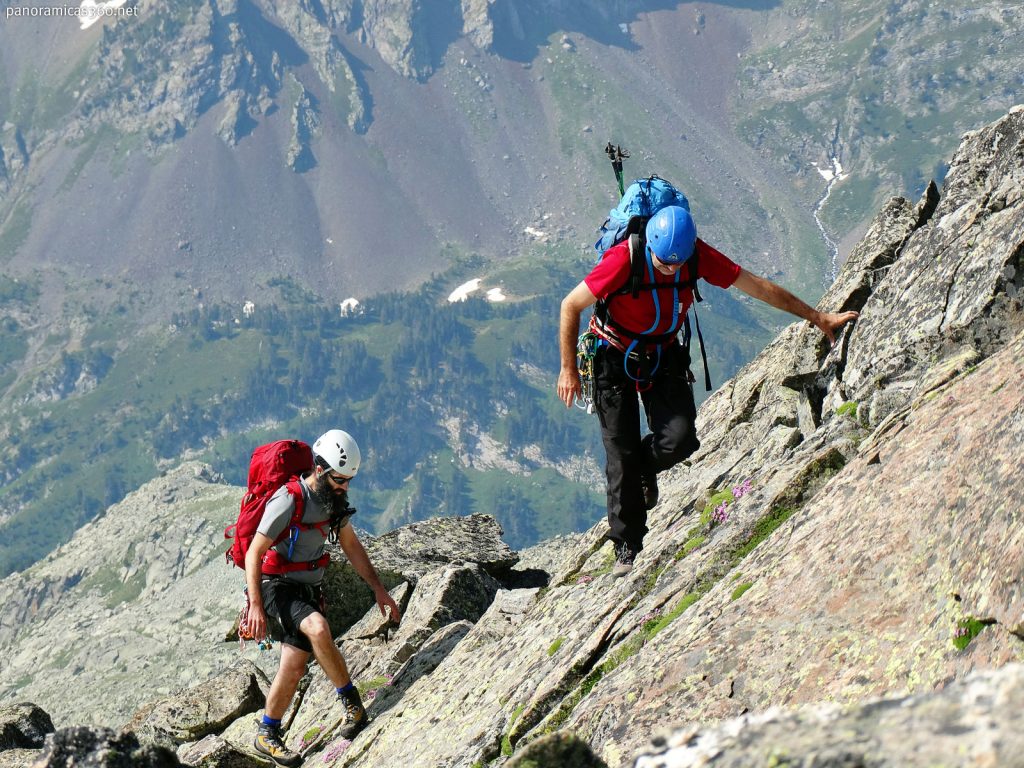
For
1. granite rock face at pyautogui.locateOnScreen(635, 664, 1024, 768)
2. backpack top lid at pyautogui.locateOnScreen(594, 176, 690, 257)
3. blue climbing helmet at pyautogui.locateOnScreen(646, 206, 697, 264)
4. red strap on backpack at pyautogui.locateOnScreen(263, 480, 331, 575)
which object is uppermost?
backpack top lid at pyautogui.locateOnScreen(594, 176, 690, 257)

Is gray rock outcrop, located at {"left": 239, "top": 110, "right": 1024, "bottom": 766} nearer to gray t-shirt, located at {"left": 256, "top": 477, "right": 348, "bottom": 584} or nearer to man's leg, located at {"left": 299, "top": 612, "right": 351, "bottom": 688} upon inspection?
man's leg, located at {"left": 299, "top": 612, "right": 351, "bottom": 688}

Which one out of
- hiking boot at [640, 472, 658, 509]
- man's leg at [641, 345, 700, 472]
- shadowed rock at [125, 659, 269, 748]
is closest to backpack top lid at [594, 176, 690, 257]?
man's leg at [641, 345, 700, 472]

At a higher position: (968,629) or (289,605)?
(289,605)

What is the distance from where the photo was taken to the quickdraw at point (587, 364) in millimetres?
16734

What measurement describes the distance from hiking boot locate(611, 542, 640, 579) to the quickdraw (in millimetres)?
2243

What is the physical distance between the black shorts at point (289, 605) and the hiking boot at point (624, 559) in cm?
501

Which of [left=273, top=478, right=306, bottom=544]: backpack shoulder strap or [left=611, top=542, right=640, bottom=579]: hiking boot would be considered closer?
[left=611, top=542, right=640, bottom=579]: hiking boot

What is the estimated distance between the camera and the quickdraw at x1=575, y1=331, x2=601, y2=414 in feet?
54.9

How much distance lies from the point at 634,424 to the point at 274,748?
8.30 meters

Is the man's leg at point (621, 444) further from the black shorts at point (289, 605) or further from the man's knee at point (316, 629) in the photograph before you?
the black shorts at point (289, 605)

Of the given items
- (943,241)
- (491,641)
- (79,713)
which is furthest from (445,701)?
(79,713)

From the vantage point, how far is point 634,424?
1683cm

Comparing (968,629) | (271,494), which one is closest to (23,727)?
(271,494)

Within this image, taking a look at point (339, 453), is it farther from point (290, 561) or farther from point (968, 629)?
point (968, 629)
